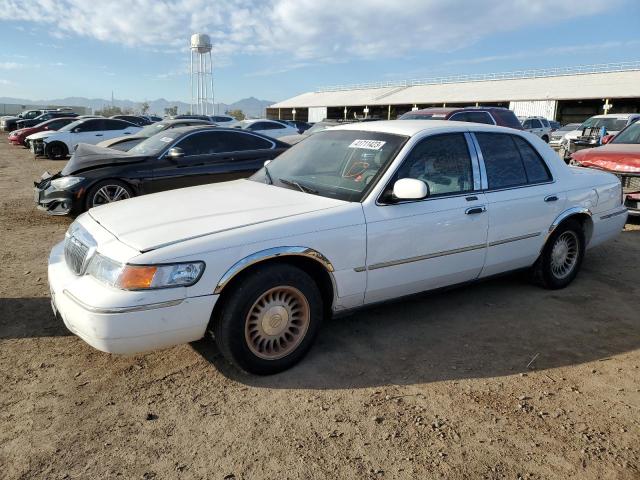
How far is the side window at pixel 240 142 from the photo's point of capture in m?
8.40

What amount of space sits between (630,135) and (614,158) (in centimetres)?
145

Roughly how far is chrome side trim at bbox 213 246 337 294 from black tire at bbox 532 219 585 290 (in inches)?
98.4

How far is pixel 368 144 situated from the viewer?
398cm

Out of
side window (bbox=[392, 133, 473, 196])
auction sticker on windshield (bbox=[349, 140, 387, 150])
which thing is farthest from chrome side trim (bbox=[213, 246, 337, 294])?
auction sticker on windshield (bbox=[349, 140, 387, 150])

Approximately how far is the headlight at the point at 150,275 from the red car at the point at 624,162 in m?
6.61

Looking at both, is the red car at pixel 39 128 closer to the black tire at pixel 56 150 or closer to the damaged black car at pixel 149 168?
the black tire at pixel 56 150

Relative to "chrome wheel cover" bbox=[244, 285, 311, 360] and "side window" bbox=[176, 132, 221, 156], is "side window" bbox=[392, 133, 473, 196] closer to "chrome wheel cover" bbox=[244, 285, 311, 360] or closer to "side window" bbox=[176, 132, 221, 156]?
"chrome wheel cover" bbox=[244, 285, 311, 360]

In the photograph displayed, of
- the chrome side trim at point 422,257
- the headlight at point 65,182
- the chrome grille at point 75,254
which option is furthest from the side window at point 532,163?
the headlight at point 65,182

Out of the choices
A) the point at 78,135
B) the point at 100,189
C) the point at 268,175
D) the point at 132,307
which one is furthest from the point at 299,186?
the point at 78,135

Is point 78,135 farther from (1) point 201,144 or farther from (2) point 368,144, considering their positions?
(2) point 368,144

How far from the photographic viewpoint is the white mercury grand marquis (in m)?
2.87

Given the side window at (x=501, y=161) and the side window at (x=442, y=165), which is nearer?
the side window at (x=442, y=165)

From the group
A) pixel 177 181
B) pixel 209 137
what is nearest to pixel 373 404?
pixel 177 181

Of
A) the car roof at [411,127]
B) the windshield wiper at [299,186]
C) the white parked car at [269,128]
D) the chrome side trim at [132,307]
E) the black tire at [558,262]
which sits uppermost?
the car roof at [411,127]
